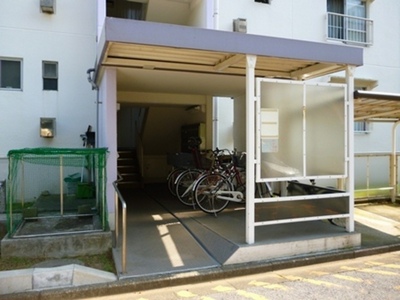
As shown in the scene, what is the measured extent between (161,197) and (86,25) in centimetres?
473

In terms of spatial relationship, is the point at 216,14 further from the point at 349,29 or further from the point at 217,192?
the point at 217,192

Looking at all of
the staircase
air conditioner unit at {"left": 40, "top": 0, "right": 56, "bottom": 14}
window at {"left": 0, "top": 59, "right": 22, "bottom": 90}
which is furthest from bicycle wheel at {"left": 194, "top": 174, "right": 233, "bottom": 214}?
air conditioner unit at {"left": 40, "top": 0, "right": 56, "bottom": 14}

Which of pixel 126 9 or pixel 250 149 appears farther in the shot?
pixel 126 9

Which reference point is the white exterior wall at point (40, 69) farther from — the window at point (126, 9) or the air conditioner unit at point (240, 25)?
the air conditioner unit at point (240, 25)

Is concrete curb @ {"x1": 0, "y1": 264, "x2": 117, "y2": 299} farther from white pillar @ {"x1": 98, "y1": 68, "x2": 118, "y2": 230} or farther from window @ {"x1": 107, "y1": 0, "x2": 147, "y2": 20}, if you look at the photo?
window @ {"x1": 107, "y1": 0, "x2": 147, "y2": 20}

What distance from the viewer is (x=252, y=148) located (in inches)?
167

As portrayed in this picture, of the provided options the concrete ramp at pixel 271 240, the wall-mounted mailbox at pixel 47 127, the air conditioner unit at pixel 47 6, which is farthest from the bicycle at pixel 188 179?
the air conditioner unit at pixel 47 6

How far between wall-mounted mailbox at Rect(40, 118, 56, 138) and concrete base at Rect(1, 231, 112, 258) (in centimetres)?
394

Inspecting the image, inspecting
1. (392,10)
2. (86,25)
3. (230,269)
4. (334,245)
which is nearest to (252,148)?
(230,269)

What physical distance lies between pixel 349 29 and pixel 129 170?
331 inches

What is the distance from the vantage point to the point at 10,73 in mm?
7605

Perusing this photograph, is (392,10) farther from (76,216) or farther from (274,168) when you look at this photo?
(76,216)

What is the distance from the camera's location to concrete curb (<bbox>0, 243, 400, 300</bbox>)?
3.34 meters

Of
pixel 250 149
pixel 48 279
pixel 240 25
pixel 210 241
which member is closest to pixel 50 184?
pixel 48 279
